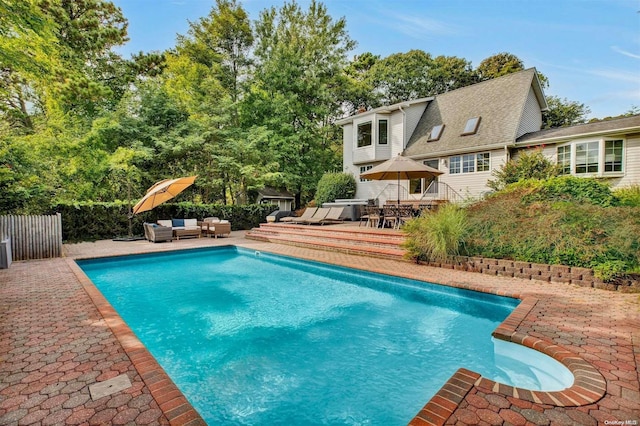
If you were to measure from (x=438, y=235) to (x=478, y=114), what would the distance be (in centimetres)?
1099

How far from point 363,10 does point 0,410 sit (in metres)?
13.9

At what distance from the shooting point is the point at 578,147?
12.3 metres

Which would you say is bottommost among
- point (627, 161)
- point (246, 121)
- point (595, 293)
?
point (595, 293)

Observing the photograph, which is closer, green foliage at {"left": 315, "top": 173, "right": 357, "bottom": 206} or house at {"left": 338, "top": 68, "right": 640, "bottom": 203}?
house at {"left": 338, "top": 68, "right": 640, "bottom": 203}

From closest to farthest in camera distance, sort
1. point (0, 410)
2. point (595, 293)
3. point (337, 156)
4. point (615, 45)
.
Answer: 1. point (0, 410)
2. point (595, 293)
3. point (615, 45)
4. point (337, 156)

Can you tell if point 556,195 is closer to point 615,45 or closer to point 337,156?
point 615,45

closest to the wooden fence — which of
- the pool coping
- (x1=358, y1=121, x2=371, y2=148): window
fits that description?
the pool coping

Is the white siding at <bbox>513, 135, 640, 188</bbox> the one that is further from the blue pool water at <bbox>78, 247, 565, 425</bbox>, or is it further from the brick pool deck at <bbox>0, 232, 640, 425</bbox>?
the blue pool water at <bbox>78, 247, 565, 425</bbox>

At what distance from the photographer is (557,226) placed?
21.7ft

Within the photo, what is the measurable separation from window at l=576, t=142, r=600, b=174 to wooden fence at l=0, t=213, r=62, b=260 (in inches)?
728

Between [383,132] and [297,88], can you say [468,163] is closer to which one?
[383,132]

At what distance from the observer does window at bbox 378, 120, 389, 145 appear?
18.3 metres

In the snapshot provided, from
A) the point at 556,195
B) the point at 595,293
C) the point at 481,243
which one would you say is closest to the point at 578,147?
the point at 556,195

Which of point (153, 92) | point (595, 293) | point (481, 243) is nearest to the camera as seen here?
point (595, 293)
